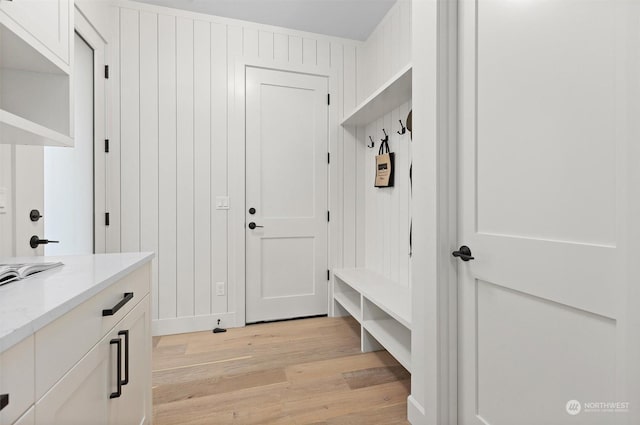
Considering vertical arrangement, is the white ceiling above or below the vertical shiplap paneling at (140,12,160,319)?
above

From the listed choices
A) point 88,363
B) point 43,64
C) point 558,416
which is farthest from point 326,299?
point 43,64

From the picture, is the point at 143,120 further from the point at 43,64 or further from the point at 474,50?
the point at 474,50

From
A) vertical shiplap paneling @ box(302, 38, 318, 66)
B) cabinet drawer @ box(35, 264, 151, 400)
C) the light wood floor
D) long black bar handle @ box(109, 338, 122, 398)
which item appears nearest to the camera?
cabinet drawer @ box(35, 264, 151, 400)

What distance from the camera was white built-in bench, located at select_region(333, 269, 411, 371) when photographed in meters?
1.86

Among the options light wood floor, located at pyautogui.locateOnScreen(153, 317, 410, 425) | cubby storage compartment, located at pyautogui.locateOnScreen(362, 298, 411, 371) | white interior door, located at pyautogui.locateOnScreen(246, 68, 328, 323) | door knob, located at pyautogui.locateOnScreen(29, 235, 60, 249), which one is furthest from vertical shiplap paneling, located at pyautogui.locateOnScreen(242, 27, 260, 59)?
light wood floor, located at pyautogui.locateOnScreen(153, 317, 410, 425)

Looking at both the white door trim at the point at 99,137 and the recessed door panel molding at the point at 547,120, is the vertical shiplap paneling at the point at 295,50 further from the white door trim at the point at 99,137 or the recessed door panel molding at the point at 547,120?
the recessed door panel molding at the point at 547,120

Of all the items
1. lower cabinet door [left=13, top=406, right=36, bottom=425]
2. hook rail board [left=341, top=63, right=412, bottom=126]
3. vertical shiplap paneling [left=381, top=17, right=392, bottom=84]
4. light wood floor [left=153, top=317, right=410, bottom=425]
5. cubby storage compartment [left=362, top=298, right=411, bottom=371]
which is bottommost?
light wood floor [left=153, top=317, right=410, bottom=425]

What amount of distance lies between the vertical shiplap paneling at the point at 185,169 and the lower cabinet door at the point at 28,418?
2.16 metres

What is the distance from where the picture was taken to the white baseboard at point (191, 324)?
2.59m

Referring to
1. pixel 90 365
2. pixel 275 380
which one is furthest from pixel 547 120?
pixel 275 380

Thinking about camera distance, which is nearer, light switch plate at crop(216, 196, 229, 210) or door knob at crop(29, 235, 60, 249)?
door knob at crop(29, 235, 60, 249)

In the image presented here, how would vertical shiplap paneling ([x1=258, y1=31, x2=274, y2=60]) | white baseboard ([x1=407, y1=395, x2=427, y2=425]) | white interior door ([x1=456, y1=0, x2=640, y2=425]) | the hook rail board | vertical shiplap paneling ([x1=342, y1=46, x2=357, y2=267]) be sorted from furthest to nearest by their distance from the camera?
1. vertical shiplap paneling ([x1=342, y1=46, x2=357, y2=267])
2. vertical shiplap paneling ([x1=258, y1=31, x2=274, y2=60])
3. the hook rail board
4. white baseboard ([x1=407, y1=395, x2=427, y2=425])
5. white interior door ([x1=456, y1=0, x2=640, y2=425])

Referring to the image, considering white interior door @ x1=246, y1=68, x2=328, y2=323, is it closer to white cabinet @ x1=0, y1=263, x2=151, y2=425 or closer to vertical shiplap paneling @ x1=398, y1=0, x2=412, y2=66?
vertical shiplap paneling @ x1=398, y1=0, x2=412, y2=66

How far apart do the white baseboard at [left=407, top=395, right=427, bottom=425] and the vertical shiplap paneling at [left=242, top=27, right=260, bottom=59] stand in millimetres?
2868
